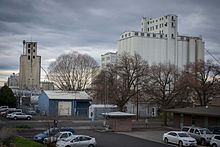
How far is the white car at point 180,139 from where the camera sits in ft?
106

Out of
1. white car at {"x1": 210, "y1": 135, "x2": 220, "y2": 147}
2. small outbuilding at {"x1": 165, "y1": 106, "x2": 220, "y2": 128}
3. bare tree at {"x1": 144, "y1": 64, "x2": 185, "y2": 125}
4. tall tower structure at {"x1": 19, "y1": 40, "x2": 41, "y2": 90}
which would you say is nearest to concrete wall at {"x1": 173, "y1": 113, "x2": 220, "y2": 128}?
small outbuilding at {"x1": 165, "y1": 106, "x2": 220, "y2": 128}

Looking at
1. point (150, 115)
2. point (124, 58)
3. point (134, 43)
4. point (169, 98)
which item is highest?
point (134, 43)

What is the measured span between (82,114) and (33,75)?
51.6 metres

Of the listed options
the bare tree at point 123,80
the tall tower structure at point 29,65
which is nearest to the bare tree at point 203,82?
the bare tree at point 123,80

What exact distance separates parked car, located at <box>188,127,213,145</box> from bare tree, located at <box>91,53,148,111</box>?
33.3 meters

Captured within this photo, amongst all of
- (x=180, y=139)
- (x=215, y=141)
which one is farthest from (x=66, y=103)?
(x=215, y=141)

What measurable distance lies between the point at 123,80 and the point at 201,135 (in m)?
36.8

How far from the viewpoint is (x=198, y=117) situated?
1790 inches

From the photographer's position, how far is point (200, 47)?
126062 millimetres

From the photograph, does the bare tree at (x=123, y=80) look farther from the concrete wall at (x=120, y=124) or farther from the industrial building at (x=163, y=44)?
the industrial building at (x=163, y=44)

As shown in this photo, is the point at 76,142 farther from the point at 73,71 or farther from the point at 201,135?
the point at 73,71

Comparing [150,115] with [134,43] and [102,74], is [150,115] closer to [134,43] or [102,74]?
[102,74]

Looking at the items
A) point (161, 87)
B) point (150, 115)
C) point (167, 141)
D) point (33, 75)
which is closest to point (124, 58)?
point (161, 87)

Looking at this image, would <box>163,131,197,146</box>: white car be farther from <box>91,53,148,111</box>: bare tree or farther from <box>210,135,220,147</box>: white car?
<box>91,53,148,111</box>: bare tree
